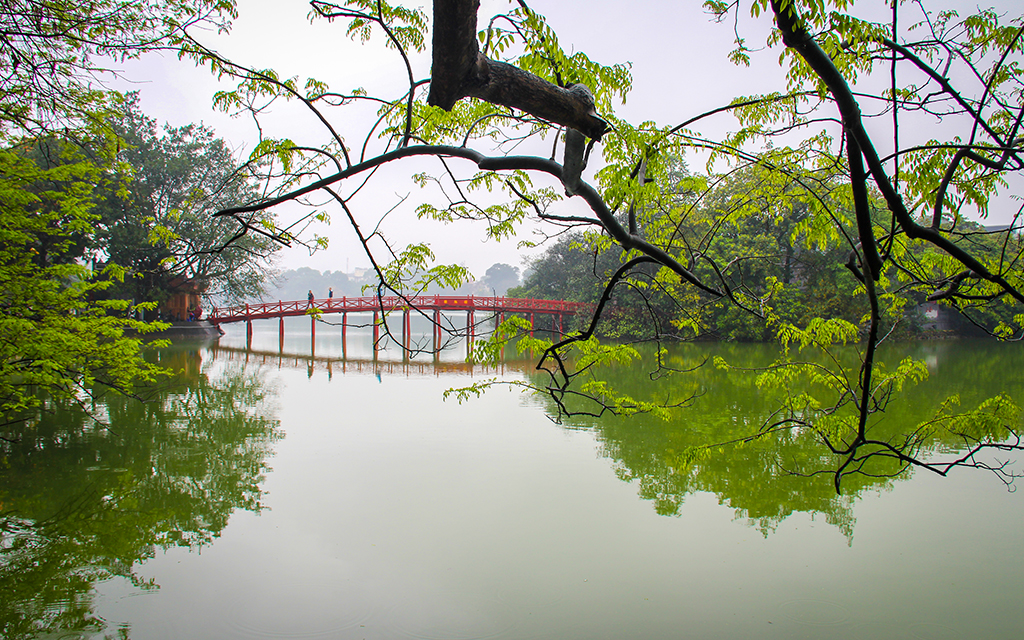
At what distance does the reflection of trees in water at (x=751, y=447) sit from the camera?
3504 mm

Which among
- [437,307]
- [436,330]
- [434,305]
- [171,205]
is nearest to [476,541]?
[436,330]

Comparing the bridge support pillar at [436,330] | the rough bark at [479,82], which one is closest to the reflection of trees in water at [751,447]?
the bridge support pillar at [436,330]

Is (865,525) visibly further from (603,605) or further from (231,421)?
(231,421)

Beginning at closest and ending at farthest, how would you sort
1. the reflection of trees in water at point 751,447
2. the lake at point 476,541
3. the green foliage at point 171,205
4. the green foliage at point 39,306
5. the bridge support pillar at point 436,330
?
the bridge support pillar at point 436,330
the lake at point 476,541
the green foliage at point 39,306
the reflection of trees in water at point 751,447
the green foliage at point 171,205

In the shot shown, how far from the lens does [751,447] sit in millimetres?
4637

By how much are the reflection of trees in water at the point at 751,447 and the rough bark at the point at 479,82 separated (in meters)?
1.32

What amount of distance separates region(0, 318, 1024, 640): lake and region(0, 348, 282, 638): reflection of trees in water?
0.02 m

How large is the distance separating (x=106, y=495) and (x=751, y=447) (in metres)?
4.75

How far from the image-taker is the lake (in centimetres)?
Answer: 236

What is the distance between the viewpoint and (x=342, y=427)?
224 inches

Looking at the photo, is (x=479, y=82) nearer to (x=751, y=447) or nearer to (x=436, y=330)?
(x=751, y=447)

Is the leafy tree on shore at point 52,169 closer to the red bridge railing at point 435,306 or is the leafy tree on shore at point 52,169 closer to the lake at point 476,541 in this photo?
the lake at point 476,541

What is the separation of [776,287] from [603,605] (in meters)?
1.59

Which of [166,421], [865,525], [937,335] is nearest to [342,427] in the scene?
[166,421]
